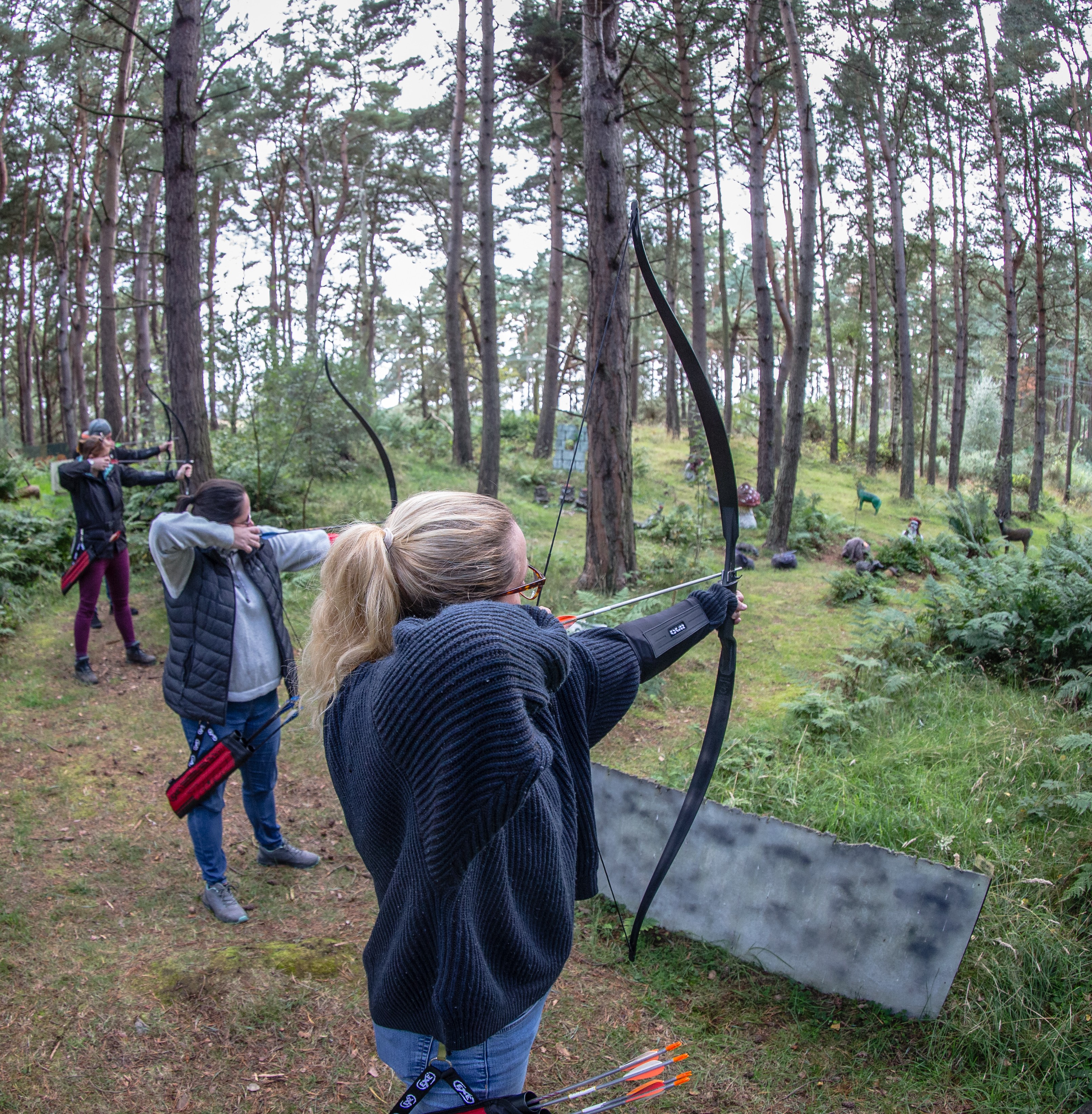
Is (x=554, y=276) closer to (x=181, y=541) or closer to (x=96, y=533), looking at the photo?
(x=96, y=533)

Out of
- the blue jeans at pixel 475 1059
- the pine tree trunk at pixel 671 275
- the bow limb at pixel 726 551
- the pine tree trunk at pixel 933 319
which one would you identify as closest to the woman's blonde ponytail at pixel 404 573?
the blue jeans at pixel 475 1059

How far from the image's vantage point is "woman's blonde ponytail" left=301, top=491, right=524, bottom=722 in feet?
4.14

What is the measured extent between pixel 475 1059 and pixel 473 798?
2.06 ft

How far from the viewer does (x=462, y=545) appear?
1277mm

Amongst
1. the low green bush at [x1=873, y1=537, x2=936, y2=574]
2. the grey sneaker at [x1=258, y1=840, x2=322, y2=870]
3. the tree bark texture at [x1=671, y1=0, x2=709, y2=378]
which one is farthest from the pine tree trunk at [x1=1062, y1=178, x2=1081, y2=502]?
the grey sneaker at [x1=258, y1=840, x2=322, y2=870]

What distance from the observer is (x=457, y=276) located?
14617mm

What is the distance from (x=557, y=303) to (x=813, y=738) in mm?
13331

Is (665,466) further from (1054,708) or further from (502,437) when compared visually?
(1054,708)

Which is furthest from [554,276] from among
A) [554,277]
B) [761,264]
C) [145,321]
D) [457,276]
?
[145,321]

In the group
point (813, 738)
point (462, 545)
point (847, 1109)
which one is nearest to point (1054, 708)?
point (813, 738)

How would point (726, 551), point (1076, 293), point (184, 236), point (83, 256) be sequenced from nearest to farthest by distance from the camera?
point (726, 551) → point (184, 236) → point (83, 256) → point (1076, 293)

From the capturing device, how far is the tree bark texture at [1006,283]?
1479 cm

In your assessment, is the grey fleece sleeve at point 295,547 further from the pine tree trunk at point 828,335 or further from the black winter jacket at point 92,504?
the pine tree trunk at point 828,335

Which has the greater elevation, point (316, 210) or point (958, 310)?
point (316, 210)
